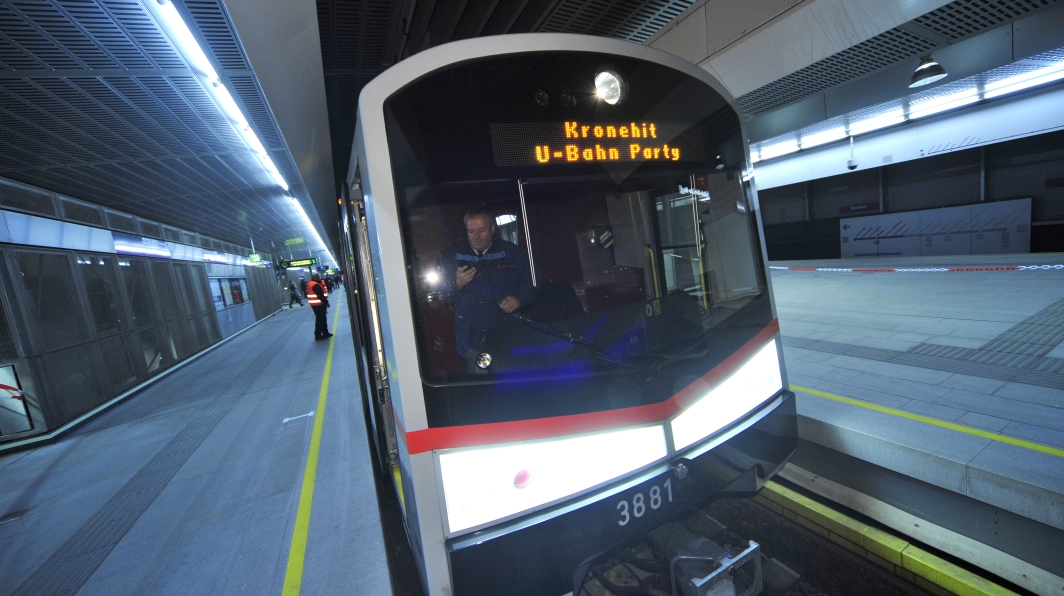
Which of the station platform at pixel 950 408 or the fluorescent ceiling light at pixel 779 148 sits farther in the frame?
the fluorescent ceiling light at pixel 779 148

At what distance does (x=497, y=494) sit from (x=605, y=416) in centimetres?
53

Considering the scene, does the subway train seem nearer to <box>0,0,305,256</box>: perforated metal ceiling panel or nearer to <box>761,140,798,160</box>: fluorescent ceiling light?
<box>0,0,305,256</box>: perforated metal ceiling panel

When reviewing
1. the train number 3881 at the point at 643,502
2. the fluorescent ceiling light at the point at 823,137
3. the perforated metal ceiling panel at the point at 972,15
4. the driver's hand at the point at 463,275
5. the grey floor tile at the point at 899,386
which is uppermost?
the fluorescent ceiling light at the point at 823,137

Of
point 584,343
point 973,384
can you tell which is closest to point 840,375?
point 973,384

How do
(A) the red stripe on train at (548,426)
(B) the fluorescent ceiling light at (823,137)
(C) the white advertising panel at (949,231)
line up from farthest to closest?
(B) the fluorescent ceiling light at (823,137)
(C) the white advertising panel at (949,231)
(A) the red stripe on train at (548,426)

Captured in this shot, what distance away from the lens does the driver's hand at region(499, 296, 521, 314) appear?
188cm

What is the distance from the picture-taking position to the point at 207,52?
384 centimetres

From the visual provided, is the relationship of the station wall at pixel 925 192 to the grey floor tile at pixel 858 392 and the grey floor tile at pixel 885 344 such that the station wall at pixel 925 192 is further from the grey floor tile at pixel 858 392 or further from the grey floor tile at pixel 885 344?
the grey floor tile at pixel 858 392

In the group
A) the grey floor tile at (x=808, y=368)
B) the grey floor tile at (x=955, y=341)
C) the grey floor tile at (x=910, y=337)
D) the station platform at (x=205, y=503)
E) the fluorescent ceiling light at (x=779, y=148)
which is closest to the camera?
the station platform at (x=205, y=503)

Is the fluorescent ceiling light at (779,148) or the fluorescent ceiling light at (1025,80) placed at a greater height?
the fluorescent ceiling light at (779,148)

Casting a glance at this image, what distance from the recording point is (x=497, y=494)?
5.62 ft

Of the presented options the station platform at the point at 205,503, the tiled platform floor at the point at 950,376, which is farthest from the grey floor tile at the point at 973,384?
the station platform at the point at 205,503

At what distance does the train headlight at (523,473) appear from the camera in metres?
1.68

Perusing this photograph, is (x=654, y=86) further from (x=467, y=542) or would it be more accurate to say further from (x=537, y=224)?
(x=467, y=542)
